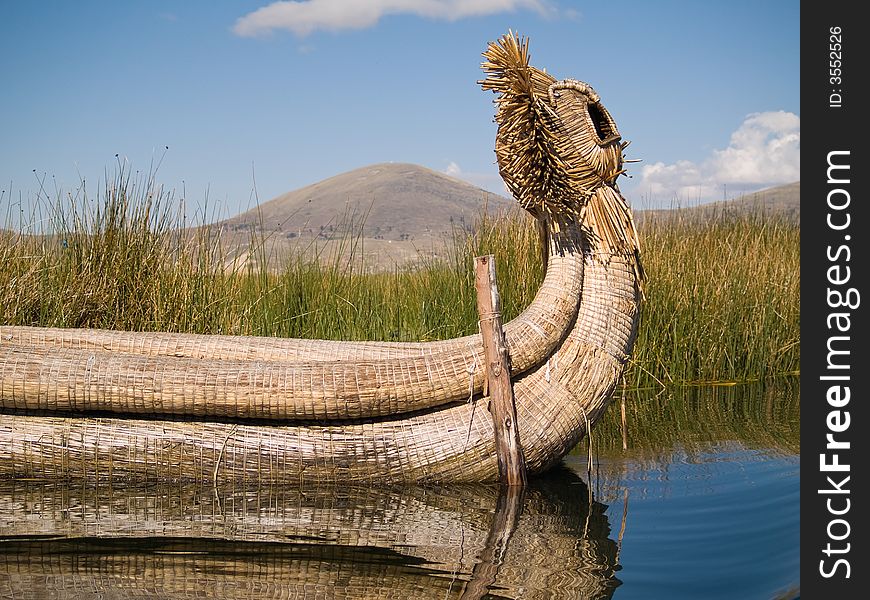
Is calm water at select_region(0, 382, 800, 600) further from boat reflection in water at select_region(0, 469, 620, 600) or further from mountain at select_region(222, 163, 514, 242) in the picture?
mountain at select_region(222, 163, 514, 242)

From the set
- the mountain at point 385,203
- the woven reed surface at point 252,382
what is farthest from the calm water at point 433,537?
the mountain at point 385,203

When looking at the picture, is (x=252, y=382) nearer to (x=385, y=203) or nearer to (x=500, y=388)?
(x=500, y=388)

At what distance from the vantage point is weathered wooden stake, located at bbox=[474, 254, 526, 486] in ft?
13.9

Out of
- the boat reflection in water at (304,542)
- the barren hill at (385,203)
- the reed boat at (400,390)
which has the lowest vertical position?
the boat reflection in water at (304,542)

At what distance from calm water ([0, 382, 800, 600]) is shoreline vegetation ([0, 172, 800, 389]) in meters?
1.37

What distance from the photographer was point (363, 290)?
7852 millimetres

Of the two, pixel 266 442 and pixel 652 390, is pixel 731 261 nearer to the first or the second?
pixel 652 390

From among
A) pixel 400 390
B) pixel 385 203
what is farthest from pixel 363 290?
pixel 385 203

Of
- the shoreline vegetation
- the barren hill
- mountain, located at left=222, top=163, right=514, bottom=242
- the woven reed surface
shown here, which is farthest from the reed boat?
mountain, located at left=222, top=163, right=514, bottom=242

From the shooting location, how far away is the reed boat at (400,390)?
14.0ft

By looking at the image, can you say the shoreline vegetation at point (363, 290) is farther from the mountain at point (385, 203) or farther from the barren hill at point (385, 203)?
the mountain at point (385, 203)

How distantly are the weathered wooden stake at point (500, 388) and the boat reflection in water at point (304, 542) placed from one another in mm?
138

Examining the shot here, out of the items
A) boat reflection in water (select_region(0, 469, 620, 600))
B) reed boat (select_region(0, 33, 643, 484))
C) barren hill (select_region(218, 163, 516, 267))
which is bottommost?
boat reflection in water (select_region(0, 469, 620, 600))

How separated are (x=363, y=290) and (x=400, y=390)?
144 inches
